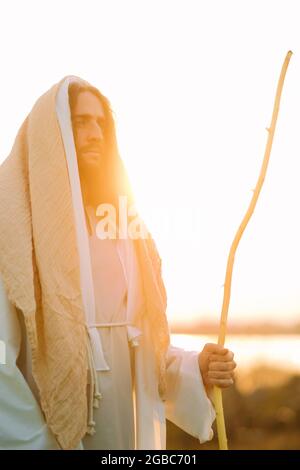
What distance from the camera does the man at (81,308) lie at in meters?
3.17

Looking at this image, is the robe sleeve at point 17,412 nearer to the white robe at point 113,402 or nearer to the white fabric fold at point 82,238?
the white robe at point 113,402

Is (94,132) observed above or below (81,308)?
above

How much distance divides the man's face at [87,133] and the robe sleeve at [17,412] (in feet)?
2.68

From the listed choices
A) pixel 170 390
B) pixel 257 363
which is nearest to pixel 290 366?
pixel 257 363

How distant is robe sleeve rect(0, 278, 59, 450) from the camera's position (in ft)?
10.1

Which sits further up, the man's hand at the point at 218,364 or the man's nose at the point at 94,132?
the man's nose at the point at 94,132

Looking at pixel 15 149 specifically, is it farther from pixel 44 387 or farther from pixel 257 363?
pixel 257 363

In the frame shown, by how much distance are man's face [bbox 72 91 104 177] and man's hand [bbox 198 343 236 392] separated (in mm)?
894

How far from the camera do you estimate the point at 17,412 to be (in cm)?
312

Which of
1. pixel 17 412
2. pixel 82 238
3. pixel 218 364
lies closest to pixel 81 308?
pixel 82 238

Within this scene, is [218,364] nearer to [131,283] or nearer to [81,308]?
[131,283]

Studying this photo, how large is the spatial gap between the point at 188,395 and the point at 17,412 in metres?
0.86

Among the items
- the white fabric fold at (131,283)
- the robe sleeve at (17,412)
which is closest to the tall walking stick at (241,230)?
the white fabric fold at (131,283)

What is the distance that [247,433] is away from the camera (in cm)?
1775
